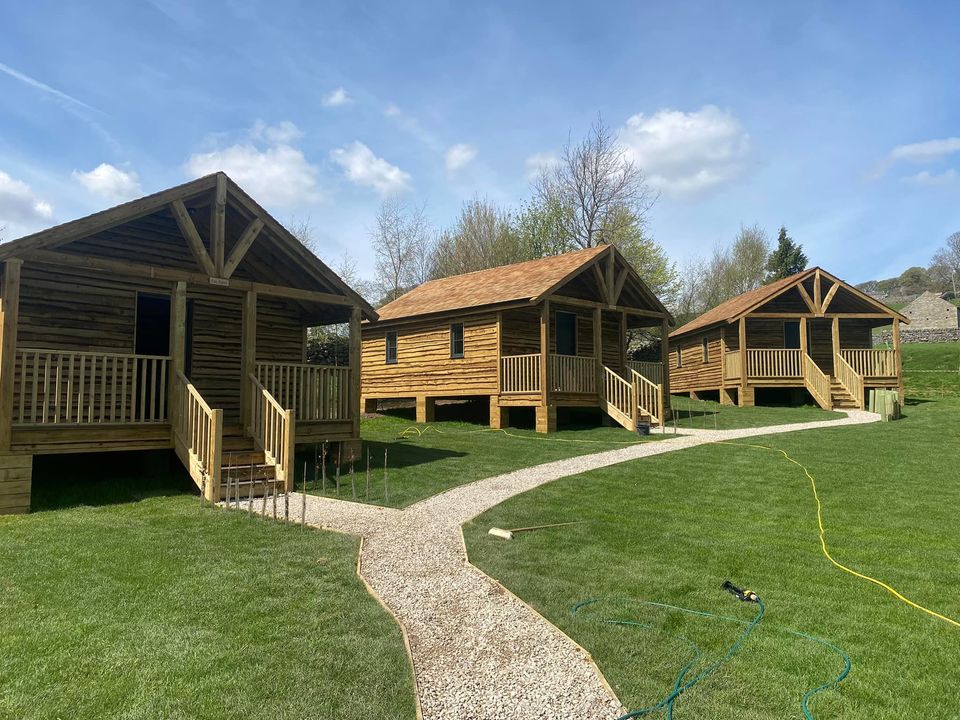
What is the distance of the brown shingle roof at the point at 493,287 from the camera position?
19.2m

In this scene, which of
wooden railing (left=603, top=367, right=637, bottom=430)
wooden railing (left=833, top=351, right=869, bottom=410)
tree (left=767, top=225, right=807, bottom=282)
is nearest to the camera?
wooden railing (left=603, top=367, right=637, bottom=430)

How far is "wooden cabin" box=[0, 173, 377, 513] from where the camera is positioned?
31.3ft

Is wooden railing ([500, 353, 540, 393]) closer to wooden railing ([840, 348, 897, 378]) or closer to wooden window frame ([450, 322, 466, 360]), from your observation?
wooden window frame ([450, 322, 466, 360])

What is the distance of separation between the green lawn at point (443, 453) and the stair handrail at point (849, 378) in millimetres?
10221

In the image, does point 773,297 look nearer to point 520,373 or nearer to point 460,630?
point 520,373

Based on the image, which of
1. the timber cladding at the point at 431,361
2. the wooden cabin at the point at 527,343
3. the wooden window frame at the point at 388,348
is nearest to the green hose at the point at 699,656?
the wooden cabin at the point at 527,343

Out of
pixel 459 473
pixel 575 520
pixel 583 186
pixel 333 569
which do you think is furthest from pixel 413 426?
pixel 583 186

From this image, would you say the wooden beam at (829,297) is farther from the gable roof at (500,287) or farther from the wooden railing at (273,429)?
the wooden railing at (273,429)

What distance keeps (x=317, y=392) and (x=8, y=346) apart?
514 centimetres

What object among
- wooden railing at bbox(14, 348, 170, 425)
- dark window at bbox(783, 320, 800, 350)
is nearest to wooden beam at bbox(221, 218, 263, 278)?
wooden railing at bbox(14, 348, 170, 425)

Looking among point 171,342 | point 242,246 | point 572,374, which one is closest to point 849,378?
point 572,374

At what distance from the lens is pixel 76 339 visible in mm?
11711

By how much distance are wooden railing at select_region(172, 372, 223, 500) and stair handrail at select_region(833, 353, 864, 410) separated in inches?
861

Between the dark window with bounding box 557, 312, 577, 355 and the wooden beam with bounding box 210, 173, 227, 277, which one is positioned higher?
the wooden beam with bounding box 210, 173, 227, 277
